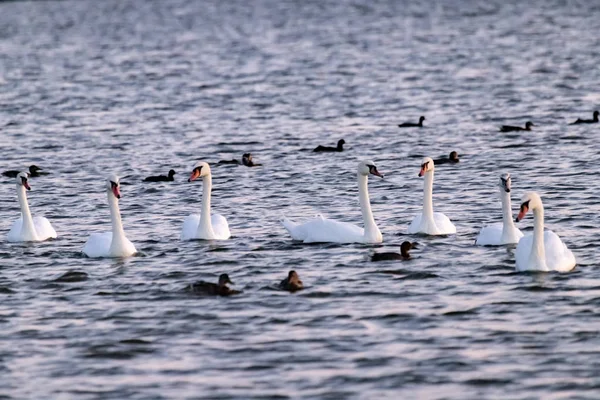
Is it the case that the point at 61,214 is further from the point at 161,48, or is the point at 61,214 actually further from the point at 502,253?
the point at 161,48

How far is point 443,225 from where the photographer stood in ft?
62.3

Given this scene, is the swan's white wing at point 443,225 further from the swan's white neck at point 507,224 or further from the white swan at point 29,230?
the white swan at point 29,230

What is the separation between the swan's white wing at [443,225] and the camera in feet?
62.3

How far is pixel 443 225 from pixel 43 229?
5.22m

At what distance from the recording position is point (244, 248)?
1866cm

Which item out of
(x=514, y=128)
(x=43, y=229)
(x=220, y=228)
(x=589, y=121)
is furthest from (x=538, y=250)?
(x=589, y=121)

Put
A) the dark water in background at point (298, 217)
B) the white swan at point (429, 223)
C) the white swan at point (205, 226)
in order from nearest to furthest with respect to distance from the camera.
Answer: the dark water in background at point (298, 217) < the white swan at point (429, 223) < the white swan at point (205, 226)

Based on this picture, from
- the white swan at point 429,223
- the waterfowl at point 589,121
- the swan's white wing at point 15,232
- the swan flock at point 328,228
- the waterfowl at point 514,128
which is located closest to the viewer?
→ the swan flock at point 328,228

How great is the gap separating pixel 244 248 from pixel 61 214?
14.9ft

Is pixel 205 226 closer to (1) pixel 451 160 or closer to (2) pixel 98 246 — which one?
(2) pixel 98 246

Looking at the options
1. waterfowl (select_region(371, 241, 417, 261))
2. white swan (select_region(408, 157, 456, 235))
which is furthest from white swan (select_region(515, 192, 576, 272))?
white swan (select_region(408, 157, 456, 235))

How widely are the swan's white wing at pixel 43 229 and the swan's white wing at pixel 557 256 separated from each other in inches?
265

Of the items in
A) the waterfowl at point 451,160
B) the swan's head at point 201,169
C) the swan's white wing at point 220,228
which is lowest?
the swan's white wing at point 220,228

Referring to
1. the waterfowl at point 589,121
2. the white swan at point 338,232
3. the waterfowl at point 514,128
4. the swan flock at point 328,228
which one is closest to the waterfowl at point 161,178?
the swan flock at point 328,228
